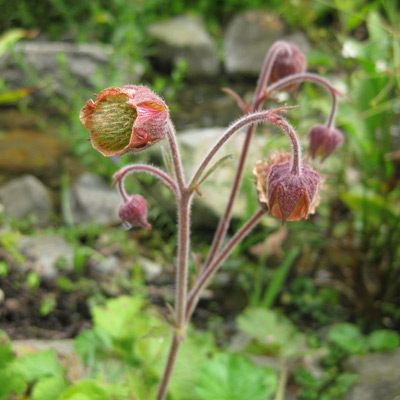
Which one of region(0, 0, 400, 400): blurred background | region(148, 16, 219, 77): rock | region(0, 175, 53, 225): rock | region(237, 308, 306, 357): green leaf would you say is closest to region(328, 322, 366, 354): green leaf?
region(0, 0, 400, 400): blurred background

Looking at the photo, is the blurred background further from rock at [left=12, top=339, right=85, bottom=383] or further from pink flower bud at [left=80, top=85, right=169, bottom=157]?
pink flower bud at [left=80, top=85, right=169, bottom=157]

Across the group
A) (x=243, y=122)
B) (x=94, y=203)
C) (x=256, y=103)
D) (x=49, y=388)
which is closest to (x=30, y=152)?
(x=94, y=203)

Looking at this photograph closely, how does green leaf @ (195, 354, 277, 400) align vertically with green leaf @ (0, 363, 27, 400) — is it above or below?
above

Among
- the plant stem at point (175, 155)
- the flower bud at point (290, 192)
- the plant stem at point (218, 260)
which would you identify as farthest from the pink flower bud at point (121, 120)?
the plant stem at point (218, 260)

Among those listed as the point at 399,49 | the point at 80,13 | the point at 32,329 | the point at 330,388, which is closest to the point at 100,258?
the point at 32,329

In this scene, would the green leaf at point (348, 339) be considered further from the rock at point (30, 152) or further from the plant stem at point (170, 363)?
the rock at point (30, 152)

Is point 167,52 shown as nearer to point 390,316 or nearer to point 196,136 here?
point 196,136

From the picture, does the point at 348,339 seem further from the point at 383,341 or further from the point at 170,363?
the point at 170,363
